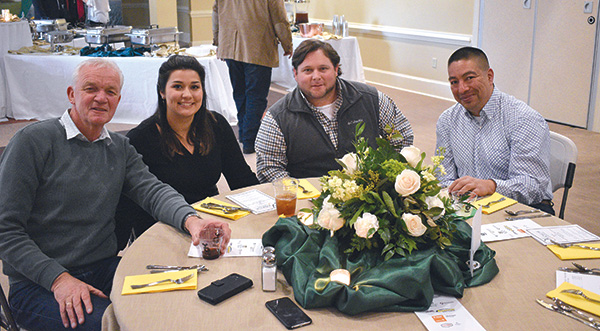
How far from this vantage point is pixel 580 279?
4.82 feet

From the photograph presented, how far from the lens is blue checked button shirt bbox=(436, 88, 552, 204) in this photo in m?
2.35

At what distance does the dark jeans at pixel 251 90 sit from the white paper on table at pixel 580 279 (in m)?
3.60

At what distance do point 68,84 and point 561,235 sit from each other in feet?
16.4

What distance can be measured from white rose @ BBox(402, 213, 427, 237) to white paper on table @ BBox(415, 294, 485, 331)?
0.17 meters

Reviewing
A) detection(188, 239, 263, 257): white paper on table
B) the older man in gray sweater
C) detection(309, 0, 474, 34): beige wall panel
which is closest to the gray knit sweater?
the older man in gray sweater

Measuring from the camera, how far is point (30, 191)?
1.77m

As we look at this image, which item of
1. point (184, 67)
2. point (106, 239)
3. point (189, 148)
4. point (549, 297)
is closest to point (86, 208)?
point (106, 239)

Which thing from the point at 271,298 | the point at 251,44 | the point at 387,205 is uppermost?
the point at 251,44

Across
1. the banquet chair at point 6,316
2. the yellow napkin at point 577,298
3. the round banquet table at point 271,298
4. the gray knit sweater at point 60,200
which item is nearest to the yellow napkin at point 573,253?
the round banquet table at point 271,298

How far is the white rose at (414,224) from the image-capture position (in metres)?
1.38

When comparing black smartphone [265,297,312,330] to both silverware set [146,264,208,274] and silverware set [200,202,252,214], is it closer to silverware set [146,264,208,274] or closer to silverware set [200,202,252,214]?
silverware set [146,264,208,274]

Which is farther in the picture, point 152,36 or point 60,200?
point 152,36

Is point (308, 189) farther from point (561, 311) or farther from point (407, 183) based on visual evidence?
point (561, 311)

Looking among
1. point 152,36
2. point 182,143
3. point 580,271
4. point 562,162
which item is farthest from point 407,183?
point 152,36
